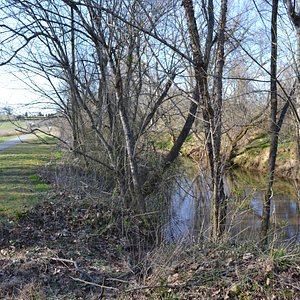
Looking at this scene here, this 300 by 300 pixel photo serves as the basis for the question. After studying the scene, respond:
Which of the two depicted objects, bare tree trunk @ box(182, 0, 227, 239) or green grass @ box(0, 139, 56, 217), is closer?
bare tree trunk @ box(182, 0, 227, 239)

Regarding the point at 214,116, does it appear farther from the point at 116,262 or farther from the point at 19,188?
the point at 19,188

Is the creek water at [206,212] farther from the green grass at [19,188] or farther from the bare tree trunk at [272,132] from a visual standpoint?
the green grass at [19,188]

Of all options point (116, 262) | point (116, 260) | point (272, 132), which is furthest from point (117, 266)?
point (272, 132)

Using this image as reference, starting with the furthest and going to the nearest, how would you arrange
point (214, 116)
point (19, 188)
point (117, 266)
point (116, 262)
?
point (19, 188), point (116, 262), point (117, 266), point (214, 116)

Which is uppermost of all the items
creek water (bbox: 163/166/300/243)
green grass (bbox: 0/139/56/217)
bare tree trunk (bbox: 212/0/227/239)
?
bare tree trunk (bbox: 212/0/227/239)

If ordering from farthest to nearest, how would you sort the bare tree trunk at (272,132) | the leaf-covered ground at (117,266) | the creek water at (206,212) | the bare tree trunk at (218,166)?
the bare tree trunk at (272,132), the creek water at (206,212), the bare tree trunk at (218,166), the leaf-covered ground at (117,266)

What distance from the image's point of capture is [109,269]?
18.2ft

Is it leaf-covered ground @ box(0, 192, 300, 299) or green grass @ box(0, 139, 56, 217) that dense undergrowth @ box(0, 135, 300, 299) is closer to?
leaf-covered ground @ box(0, 192, 300, 299)

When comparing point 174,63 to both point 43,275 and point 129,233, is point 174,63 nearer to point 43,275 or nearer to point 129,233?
point 129,233

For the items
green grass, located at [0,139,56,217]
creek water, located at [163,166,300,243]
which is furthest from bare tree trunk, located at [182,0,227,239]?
green grass, located at [0,139,56,217]

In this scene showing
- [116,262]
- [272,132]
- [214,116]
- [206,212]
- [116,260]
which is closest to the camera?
[214,116]

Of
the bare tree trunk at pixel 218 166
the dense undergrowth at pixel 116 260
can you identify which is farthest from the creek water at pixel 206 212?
the dense undergrowth at pixel 116 260

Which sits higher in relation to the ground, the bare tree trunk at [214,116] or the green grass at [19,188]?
the bare tree trunk at [214,116]

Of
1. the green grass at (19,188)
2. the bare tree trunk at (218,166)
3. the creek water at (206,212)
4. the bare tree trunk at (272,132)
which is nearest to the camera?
the bare tree trunk at (218,166)
